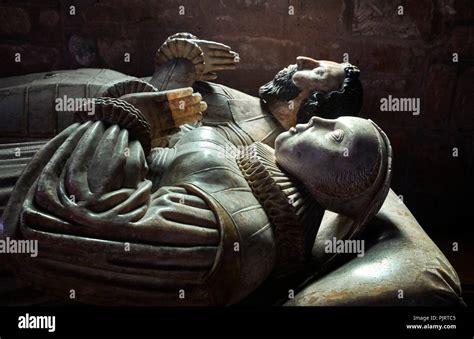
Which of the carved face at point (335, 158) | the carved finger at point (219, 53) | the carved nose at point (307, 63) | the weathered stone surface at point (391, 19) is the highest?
the weathered stone surface at point (391, 19)

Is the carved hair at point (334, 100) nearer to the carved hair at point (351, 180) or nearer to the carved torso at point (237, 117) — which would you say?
the carved torso at point (237, 117)

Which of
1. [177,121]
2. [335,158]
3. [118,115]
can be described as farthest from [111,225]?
[335,158]

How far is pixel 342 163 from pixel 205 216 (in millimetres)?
506

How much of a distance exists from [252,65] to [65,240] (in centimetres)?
200

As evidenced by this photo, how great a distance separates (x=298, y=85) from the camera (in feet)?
8.03

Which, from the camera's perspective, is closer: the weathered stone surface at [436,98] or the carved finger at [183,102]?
the carved finger at [183,102]

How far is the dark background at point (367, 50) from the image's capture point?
306 centimetres

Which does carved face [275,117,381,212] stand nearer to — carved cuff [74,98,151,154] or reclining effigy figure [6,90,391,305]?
reclining effigy figure [6,90,391,305]

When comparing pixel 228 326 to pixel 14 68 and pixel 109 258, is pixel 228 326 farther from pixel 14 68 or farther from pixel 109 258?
pixel 14 68

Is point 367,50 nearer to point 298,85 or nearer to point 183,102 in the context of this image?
point 298,85

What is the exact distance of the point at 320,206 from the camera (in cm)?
189

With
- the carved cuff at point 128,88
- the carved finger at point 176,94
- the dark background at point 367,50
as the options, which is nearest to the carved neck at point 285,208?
the carved finger at point 176,94

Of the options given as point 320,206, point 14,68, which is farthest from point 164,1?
point 320,206

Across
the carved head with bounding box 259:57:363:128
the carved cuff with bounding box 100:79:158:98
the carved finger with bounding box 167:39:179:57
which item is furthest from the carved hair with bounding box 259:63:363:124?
the carved cuff with bounding box 100:79:158:98
